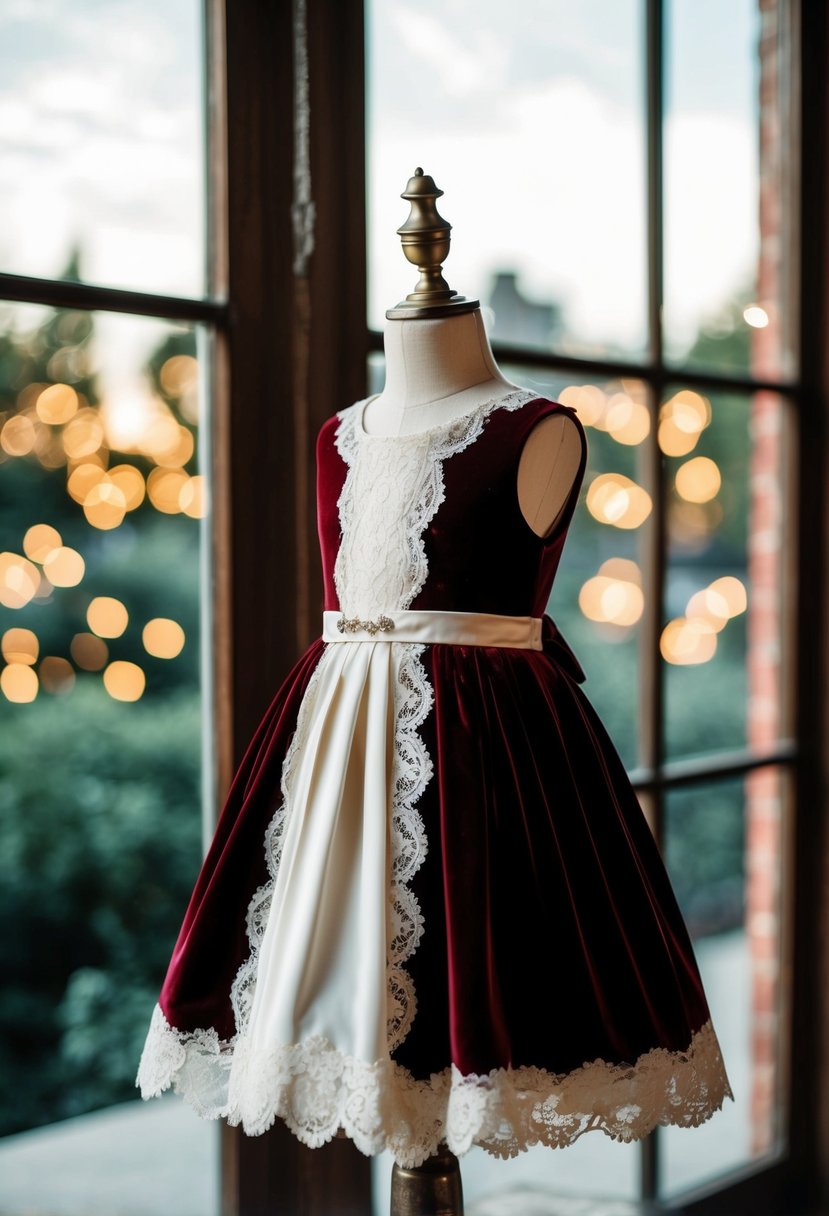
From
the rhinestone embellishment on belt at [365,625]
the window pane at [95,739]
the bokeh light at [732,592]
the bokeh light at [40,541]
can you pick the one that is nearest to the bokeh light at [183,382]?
the window pane at [95,739]

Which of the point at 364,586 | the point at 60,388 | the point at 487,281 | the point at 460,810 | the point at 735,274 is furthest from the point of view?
the point at 735,274

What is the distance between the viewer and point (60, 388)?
1.36m

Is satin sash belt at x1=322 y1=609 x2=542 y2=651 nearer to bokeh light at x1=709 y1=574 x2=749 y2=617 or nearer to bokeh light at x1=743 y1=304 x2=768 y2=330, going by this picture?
bokeh light at x1=709 y1=574 x2=749 y2=617

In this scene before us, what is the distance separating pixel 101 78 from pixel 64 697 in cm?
70

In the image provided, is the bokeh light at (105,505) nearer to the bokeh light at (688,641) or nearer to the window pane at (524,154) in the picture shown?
the window pane at (524,154)

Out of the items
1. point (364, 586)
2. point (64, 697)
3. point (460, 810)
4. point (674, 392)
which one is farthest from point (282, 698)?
point (674, 392)

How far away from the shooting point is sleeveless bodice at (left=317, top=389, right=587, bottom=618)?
3.44 ft

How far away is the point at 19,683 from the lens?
1339 millimetres

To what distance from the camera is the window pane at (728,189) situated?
6.35 feet

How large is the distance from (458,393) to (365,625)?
0.77 ft

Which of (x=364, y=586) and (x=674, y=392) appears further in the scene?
(x=674, y=392)

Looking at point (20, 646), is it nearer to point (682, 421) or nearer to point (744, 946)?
point (682, 421)

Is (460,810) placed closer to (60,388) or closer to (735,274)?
(60,388)

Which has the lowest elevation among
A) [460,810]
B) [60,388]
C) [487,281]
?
[460,810]
